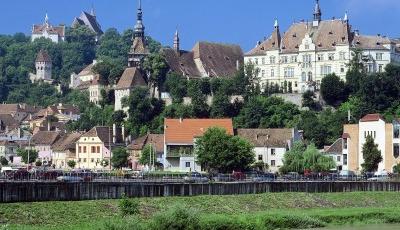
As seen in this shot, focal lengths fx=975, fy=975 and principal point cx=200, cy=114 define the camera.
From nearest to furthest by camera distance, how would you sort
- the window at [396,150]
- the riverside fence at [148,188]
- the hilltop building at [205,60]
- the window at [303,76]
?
the riverside fence at [148,188]
the window at [396,150]
the window at [303,76]
the hilltop building at [205,60]

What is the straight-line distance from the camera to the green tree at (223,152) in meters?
80.4

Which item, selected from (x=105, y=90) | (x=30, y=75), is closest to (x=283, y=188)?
(x=105, y=90)

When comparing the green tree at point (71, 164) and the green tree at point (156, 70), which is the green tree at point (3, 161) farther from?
the green tree at point (156, 70)

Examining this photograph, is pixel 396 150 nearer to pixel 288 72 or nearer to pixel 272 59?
pixel 288 72

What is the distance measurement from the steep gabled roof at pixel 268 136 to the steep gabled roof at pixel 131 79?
30.5 meters

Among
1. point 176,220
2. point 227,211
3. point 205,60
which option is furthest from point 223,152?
point 205,60

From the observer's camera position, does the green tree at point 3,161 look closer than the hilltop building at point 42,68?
Yes

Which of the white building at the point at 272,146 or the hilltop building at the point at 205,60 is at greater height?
the hilltop building at the point at 205,60

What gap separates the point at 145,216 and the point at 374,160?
136ft

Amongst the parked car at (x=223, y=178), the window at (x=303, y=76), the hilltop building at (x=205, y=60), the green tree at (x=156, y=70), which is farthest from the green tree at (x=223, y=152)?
the hilltop building at (x=205, y=60)

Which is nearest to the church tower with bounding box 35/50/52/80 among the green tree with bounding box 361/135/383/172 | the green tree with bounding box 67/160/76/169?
the green tree with bounding box 67/160/76/169

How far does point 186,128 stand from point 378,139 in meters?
19.6

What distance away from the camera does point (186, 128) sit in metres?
95.6

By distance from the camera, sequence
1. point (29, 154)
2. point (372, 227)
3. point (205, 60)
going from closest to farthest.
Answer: point (372, 227) < point (29, 154) < point (205, 60)
